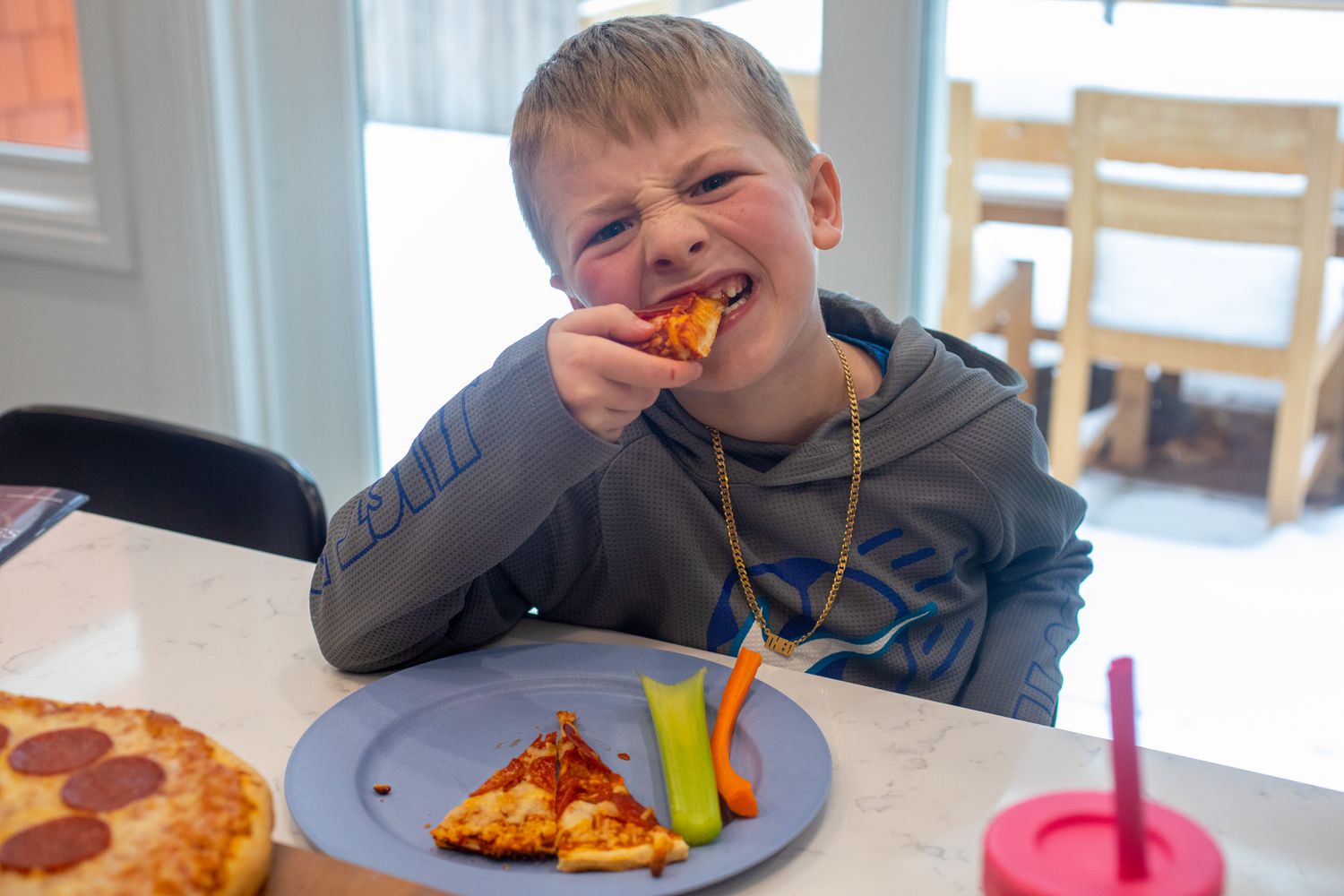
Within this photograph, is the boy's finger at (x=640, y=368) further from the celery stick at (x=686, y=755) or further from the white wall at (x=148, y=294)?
the white wall at (x=148, y=294)

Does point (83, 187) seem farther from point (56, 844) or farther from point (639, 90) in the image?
point (56, 844)

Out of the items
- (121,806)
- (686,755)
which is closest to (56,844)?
(121,806)

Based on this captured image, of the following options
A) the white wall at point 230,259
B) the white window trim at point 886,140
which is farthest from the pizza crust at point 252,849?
the white wall at point 230,259

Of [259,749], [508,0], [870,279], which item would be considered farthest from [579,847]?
[508,0]

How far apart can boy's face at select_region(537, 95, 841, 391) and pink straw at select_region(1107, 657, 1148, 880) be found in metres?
0.66

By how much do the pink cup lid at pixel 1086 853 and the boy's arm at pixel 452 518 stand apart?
1.70 feet

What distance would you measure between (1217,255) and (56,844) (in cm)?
184

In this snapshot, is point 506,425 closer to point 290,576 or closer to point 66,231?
point 290,576

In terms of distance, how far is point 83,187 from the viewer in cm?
274

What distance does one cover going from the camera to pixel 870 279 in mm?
2152

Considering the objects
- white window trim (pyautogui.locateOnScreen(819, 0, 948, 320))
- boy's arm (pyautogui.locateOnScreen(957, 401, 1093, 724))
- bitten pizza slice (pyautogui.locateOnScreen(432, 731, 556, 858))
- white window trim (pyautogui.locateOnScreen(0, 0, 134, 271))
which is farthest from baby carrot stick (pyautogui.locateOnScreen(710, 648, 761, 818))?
white window trim (pyautogui.locateOnScreen(0, 0, 134, 271))

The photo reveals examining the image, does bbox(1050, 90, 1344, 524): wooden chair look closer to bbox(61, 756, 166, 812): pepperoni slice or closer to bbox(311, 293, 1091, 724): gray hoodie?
bbox(311, 293, 1091, 724): gray hoodie

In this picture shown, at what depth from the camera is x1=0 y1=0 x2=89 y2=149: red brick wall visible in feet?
8.98

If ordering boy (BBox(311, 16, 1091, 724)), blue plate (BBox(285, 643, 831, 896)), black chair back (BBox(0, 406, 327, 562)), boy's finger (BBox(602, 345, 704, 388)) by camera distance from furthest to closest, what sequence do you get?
black chair back (BBox(0, 406, 327, 562))
boy (BBox(311, 16, 1091, 724))
boy's finger (BBox(602, 345, 704, 388))
blue plate (BBox(285, 643, 831, 896))
